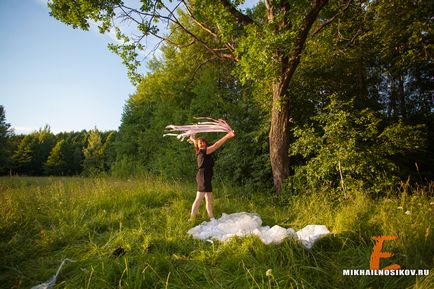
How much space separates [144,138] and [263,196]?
10.7 metres

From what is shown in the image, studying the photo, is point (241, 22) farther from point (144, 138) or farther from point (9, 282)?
point (144, 138)

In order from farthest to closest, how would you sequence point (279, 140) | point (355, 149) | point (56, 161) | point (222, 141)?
point (56, 161), point (279, 140), point (355, 149), point (222, 141)

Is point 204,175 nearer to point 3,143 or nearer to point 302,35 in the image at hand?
point 302,35

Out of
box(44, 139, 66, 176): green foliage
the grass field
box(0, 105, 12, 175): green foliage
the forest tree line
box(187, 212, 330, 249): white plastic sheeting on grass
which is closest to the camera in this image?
the grass field

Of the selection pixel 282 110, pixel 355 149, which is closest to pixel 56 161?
pixel 282 110

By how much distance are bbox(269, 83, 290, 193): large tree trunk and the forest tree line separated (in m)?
0.25

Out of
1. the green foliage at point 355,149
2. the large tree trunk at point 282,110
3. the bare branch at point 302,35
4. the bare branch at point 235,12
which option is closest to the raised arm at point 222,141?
the large tree trunk at point 282,110

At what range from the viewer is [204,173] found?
5262 mm

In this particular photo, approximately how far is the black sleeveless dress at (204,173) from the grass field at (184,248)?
729mm

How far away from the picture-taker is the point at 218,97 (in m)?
12.5

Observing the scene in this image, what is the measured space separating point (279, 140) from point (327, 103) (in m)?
3.09

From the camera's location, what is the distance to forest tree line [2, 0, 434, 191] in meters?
6.28

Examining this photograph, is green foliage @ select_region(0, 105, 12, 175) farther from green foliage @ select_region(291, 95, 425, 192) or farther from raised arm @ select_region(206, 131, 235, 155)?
green foliage @ select_region(291, 95, 425, 192)

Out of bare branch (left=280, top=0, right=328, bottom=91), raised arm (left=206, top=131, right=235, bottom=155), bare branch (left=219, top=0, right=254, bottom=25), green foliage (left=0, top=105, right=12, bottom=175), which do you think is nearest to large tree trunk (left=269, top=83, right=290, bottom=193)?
bare branch (left=280, top=0, right=328, bottom=91)
